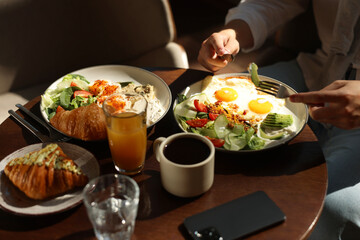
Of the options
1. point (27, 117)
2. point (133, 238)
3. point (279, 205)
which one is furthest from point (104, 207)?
point (27, 117)

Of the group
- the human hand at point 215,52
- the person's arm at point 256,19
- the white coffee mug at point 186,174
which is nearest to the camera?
the white coffee mug at point 186,174

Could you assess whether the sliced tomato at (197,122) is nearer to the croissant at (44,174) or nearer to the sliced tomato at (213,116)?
the sliced tomato at (213,116)

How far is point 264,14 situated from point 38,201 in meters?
1.69

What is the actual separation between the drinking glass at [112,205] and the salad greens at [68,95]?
615 mm

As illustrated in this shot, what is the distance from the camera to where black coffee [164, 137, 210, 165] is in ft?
3.76

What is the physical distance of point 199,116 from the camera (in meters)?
1.56

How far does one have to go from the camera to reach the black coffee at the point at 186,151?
114 centimetres

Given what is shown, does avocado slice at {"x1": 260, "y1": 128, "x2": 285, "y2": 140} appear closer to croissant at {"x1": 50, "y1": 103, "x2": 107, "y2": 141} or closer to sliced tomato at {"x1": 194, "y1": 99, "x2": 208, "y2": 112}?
sliced tomato at {"x1": 194, "y1": 99, "x2": 208, "y2": 112}

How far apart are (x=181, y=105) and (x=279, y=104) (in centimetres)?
45

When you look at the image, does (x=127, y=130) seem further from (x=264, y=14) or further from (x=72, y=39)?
(x=72, y=39)

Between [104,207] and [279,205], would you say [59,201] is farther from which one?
[279,205]

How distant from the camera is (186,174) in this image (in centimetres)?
111

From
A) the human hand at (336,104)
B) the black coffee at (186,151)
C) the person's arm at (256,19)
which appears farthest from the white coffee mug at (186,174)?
the person's arm at (256,19)

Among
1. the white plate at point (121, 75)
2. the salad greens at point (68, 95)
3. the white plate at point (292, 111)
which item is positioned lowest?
the white plate at point (292, 111)
